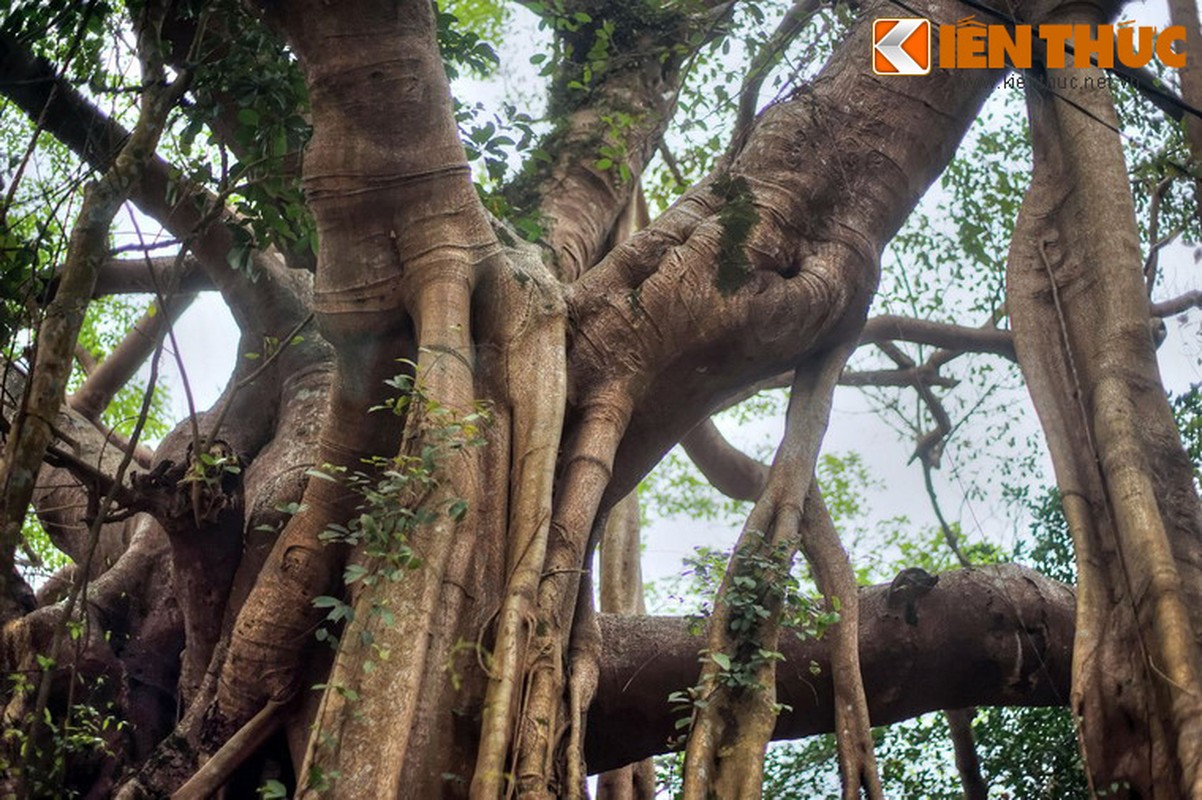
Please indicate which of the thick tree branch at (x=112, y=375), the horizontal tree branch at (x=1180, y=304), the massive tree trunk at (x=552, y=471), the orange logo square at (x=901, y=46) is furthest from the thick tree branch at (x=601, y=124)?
the horizontal tree branch at (x=1180, y=304)

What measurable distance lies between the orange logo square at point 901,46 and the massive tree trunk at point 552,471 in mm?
72

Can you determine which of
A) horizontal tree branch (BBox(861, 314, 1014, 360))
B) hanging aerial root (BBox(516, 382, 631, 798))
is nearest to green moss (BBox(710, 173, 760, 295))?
hanging aerial root (BBox(516, 382, 631, 798))

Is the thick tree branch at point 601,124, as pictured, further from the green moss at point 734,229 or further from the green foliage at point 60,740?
the green foliage at point 60,740

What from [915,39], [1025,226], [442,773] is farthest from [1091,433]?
[442,773]

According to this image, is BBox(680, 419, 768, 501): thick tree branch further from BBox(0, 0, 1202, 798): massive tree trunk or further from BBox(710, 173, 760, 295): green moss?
BBox(710, 173, 760, 295): green moss

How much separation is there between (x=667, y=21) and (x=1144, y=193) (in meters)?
2.72

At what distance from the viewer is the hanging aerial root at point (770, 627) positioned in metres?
4.05

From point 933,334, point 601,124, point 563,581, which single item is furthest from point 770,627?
point 933,334

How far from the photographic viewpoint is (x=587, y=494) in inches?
162

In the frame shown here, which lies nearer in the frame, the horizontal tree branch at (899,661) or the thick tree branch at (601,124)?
the horizontal tree branch at (899,661)

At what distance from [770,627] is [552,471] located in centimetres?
94

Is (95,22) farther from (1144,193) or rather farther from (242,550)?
(1144,193)

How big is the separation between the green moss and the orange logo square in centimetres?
84

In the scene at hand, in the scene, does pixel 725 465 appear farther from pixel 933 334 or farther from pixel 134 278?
pixel 134 278
